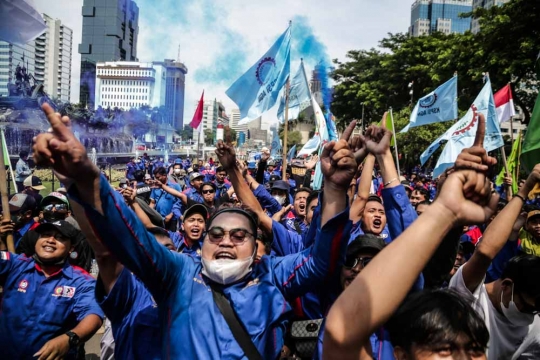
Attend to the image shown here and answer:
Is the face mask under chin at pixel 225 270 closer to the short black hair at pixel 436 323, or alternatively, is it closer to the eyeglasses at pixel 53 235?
the short black hair at pixel 436 323

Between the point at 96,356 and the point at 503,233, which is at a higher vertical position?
the point at 503,233

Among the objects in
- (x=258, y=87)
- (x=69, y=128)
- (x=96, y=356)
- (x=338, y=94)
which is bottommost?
(x=96, y=356)

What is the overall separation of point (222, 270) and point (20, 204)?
12.1ft

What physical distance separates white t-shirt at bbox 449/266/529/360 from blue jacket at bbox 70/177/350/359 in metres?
0.80

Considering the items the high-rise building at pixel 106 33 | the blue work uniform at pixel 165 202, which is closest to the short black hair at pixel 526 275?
the blue work uniform at pixel 165 202

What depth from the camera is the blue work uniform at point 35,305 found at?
9.30 ft

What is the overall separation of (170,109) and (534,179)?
59.7 metres

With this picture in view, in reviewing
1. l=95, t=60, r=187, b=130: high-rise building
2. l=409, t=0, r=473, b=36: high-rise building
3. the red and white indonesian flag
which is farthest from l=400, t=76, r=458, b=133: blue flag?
l=409, t=0, r=473, b=36: high-rise building

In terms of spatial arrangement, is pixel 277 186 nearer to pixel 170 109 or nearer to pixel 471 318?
pixel 471 318

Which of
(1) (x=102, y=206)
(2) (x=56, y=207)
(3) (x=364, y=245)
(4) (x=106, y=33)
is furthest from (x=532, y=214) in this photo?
(4) (x=106, y=33)

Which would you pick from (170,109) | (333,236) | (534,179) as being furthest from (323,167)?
(170,109)

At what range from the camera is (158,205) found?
7.43 m

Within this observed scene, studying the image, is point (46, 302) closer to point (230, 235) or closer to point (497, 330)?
point (230, 235)

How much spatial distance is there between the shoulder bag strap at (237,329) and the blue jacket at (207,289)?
0.7 inches
